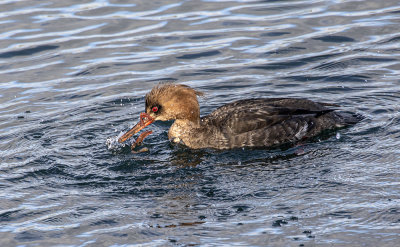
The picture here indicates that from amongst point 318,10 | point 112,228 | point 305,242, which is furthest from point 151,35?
point 305,242

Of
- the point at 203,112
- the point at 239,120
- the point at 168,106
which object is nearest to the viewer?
the point at 239,120

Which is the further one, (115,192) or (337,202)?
(115,192)

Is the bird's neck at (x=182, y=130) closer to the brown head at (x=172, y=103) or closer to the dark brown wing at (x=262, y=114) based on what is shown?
the brown head at (x=172, y=103)

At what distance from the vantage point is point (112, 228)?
23.6 ft

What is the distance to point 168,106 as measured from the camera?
1001cm

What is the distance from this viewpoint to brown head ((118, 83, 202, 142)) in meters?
9.91

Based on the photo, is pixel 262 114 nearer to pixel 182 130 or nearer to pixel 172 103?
pixel 182 130

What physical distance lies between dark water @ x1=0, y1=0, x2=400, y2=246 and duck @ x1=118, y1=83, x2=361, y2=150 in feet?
0.82

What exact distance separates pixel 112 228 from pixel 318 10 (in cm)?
1020

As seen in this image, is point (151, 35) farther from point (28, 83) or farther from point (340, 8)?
point (340, 8)

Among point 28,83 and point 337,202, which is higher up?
point 28,83

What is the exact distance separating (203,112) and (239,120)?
178 centimetres

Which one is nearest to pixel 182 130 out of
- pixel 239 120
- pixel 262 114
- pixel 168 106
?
pixel 168 106

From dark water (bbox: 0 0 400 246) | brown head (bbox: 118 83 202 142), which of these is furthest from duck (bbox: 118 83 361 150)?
dark water (bbox: 0 0 400 246)
